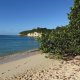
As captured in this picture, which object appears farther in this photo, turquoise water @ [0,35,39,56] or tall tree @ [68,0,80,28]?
turquoise water @ [0,35,39,56]

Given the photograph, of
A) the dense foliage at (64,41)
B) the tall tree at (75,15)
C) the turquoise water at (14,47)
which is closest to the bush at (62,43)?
the dense foliage at (64,41)

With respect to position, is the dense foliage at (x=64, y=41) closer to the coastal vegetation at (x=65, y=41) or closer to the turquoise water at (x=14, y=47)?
the coastal vegetation at (x=65, y=41)

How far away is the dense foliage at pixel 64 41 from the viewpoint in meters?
16.7

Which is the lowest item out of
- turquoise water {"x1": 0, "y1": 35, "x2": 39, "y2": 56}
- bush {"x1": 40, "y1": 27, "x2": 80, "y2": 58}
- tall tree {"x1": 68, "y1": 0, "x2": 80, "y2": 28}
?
turquoise water {"x1": 0, "y1": 35, "x2": 39, "y2": 56}

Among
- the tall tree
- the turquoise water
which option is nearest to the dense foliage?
the tall tree

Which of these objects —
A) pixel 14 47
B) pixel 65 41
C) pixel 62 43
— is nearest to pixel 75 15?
pixel 65 41

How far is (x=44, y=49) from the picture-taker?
675 inches

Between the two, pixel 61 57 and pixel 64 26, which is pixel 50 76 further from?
pixel 64 26

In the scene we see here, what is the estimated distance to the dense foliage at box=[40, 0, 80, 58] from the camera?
1666 centimetres

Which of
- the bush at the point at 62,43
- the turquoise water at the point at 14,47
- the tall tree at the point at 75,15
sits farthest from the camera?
the turquoise water at the point at 14,47

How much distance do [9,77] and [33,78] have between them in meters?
1.51

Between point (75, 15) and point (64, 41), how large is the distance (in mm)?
2868

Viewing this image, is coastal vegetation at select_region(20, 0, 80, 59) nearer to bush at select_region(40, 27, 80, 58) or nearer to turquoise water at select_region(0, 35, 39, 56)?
bush at select_region(40, 27, 80, 58)

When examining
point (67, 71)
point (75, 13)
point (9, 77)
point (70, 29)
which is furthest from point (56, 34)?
point (9, 77)
